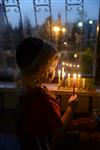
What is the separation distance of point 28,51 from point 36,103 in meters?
0.27

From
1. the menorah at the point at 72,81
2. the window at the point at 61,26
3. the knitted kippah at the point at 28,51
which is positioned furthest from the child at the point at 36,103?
the window at the point at 61,26

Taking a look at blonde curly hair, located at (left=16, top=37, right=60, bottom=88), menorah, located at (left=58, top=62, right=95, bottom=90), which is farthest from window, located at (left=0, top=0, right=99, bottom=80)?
blonde curly hair, located at (left=16, top=37, right=60, bottom=88)

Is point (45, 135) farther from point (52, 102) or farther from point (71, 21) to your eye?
point (71, 21)

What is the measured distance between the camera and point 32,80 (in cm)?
162

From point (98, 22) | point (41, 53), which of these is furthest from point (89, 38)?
point (41, 53)

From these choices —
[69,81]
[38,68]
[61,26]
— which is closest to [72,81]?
[69,81]

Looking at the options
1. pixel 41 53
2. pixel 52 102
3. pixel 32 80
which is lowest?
pixel 52 102

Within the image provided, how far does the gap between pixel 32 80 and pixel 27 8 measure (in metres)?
1.15

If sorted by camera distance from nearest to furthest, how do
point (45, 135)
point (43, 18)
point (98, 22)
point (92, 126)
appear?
point (45, 135), point (92, 126), point (98, 22), point (43, 18)

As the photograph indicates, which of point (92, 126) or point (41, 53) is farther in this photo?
point (92, 126)

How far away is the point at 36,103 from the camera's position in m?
1.58

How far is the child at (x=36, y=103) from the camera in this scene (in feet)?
5.18

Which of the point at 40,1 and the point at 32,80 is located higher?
the point at 40,1

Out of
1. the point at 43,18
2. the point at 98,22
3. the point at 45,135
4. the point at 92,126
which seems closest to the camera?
the point at 45,135
